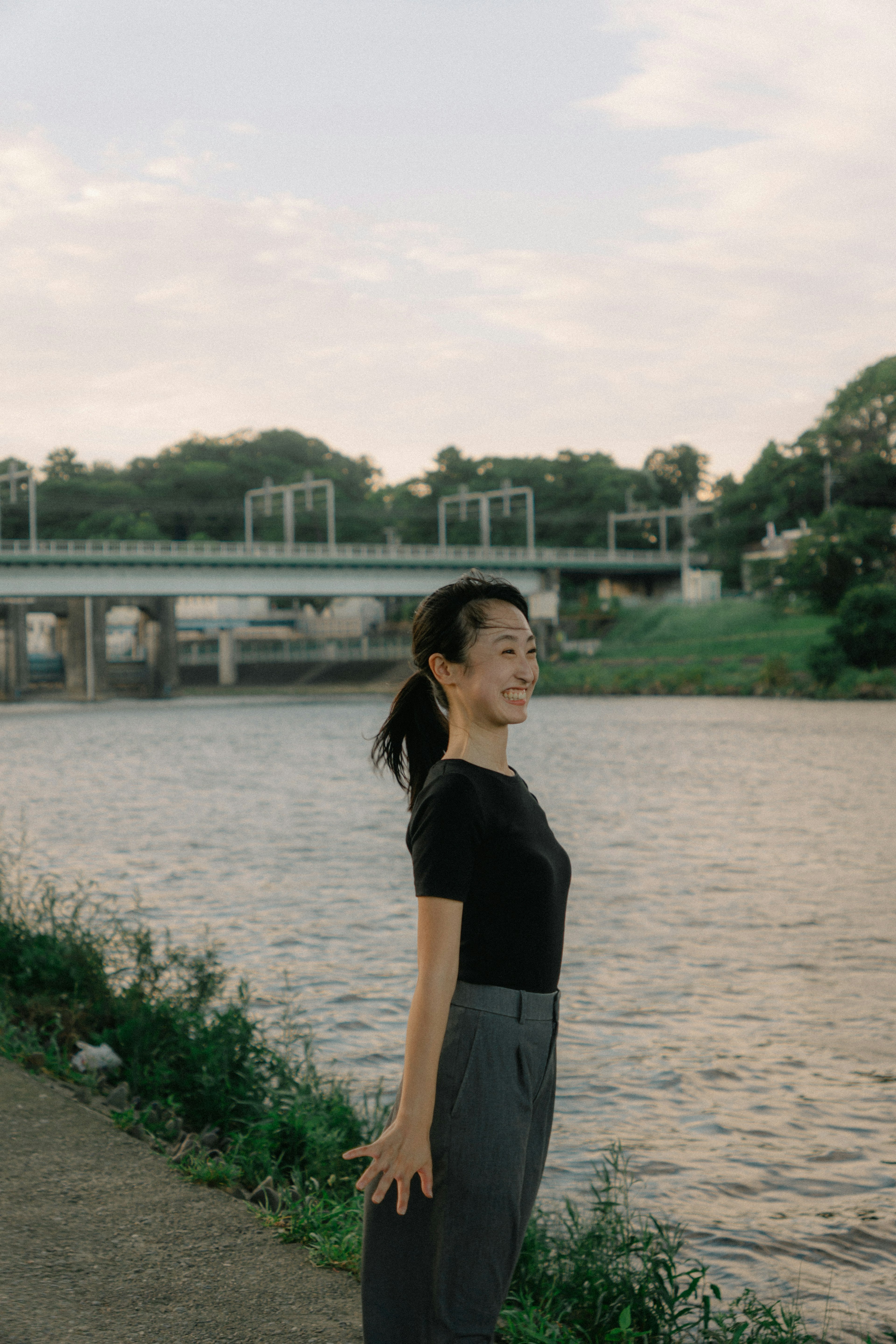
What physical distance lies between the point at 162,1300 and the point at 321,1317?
47cm

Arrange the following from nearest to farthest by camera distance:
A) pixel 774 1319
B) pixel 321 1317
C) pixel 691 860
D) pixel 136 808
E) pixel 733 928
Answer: pixel 321 1317, pixel 774 1319, pixel 733 928, pixel 691 860, pixel 136 808

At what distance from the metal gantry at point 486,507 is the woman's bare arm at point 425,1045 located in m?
86.9

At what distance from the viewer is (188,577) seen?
245 ft

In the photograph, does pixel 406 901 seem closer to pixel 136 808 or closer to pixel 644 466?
pixel 136 808

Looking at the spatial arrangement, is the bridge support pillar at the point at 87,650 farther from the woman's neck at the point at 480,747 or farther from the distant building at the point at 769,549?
the woman's neck at the point at 480,747

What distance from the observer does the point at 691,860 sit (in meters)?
16.7

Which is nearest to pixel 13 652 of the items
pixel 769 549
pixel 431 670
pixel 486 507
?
pixel 486 507

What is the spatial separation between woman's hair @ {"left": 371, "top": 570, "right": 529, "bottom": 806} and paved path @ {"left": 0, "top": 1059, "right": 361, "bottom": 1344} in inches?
64.9

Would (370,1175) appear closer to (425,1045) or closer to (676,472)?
(425,1045)

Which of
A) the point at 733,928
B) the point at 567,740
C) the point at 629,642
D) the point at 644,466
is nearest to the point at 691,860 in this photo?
the point at 733,928

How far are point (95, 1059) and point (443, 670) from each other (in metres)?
4.59

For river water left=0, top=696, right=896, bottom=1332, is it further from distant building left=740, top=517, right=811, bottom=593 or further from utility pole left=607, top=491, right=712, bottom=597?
utility pole left=607, top=491, right=712, bottom=597

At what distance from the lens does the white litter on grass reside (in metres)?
6.59

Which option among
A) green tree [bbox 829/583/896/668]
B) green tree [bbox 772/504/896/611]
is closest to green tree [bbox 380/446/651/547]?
green tree [bbox 772/504/896/611]
